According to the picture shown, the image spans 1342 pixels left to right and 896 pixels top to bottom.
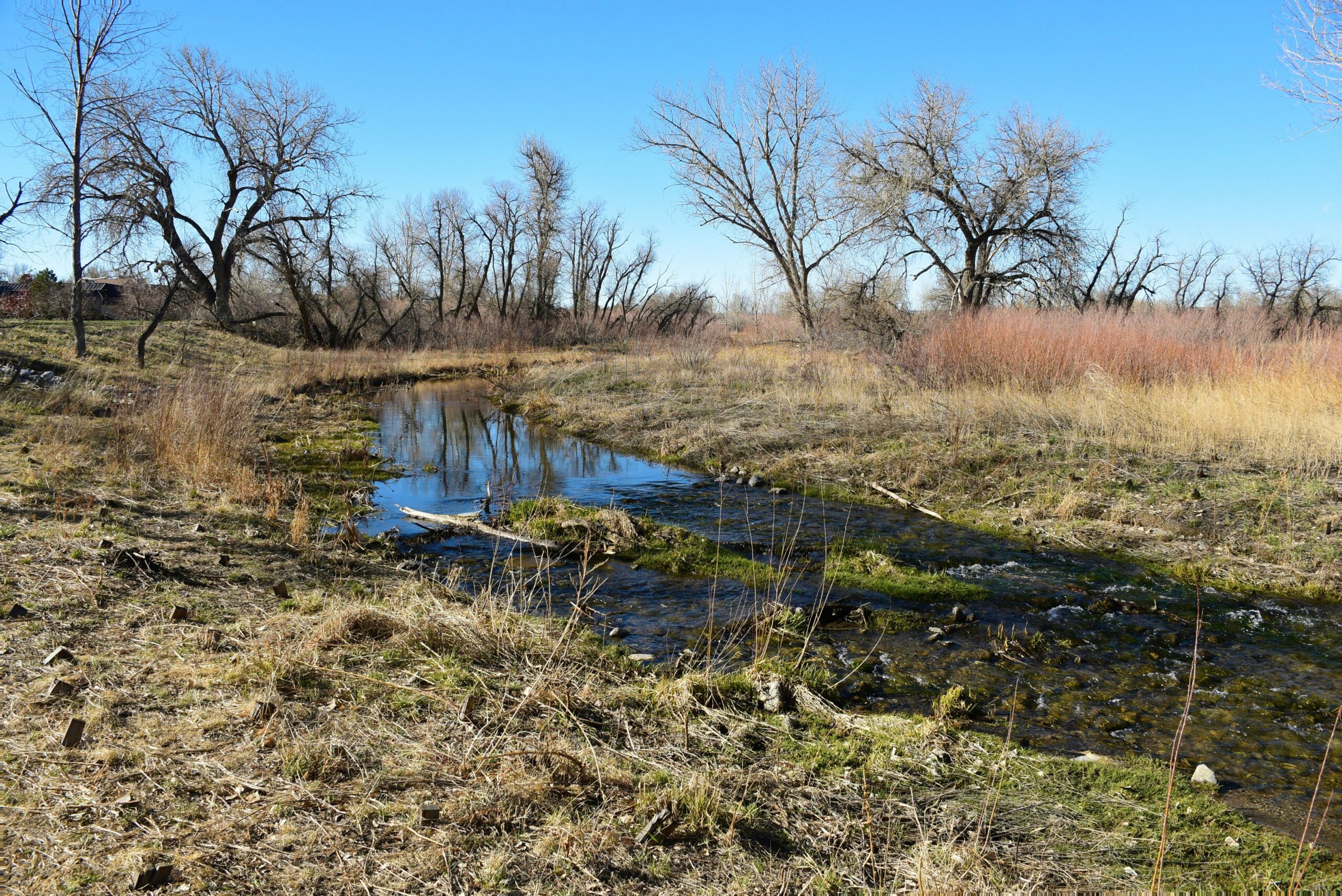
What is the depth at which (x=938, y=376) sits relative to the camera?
13938 mm

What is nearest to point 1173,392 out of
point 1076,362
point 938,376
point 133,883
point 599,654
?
point 1076,362

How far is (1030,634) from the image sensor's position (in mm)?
5418

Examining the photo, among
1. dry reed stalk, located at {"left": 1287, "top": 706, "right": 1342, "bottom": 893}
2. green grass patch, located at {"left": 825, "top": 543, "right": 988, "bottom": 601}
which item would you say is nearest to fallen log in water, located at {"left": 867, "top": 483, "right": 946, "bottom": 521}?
green grass patch, located at {"left": 825, "top": 543, "right": 988, "bottom": 601}

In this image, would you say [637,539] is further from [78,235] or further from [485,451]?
[78,235]

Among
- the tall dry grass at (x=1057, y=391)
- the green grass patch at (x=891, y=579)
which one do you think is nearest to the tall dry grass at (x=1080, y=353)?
the tall dry grass at (x=1057, y=391)

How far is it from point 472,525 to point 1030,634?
501cm

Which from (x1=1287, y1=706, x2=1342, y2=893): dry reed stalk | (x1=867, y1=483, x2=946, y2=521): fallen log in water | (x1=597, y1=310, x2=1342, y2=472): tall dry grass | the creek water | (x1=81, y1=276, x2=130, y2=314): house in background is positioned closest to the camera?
(x1=1287, y1=706, x2=1342, y2=893): dry reed stalk

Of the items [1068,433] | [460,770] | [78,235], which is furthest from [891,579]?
[78,235]

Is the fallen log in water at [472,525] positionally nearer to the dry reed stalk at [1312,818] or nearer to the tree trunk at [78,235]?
the dry reed stalk at [1312,818]

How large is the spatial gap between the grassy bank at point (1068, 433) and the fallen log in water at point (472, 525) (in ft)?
13.4

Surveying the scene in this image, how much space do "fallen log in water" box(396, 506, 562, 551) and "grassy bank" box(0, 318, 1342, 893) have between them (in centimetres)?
158

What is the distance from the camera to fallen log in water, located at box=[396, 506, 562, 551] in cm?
697

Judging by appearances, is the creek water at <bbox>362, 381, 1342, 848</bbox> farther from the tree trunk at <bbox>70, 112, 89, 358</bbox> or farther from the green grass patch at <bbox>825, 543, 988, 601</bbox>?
the tree trunk at <bbox>70, 112, 89, 358</bbox>

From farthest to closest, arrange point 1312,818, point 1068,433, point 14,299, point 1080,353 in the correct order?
point 14,299 < point 1080,353 < point 1068,433 < point 1312,818
